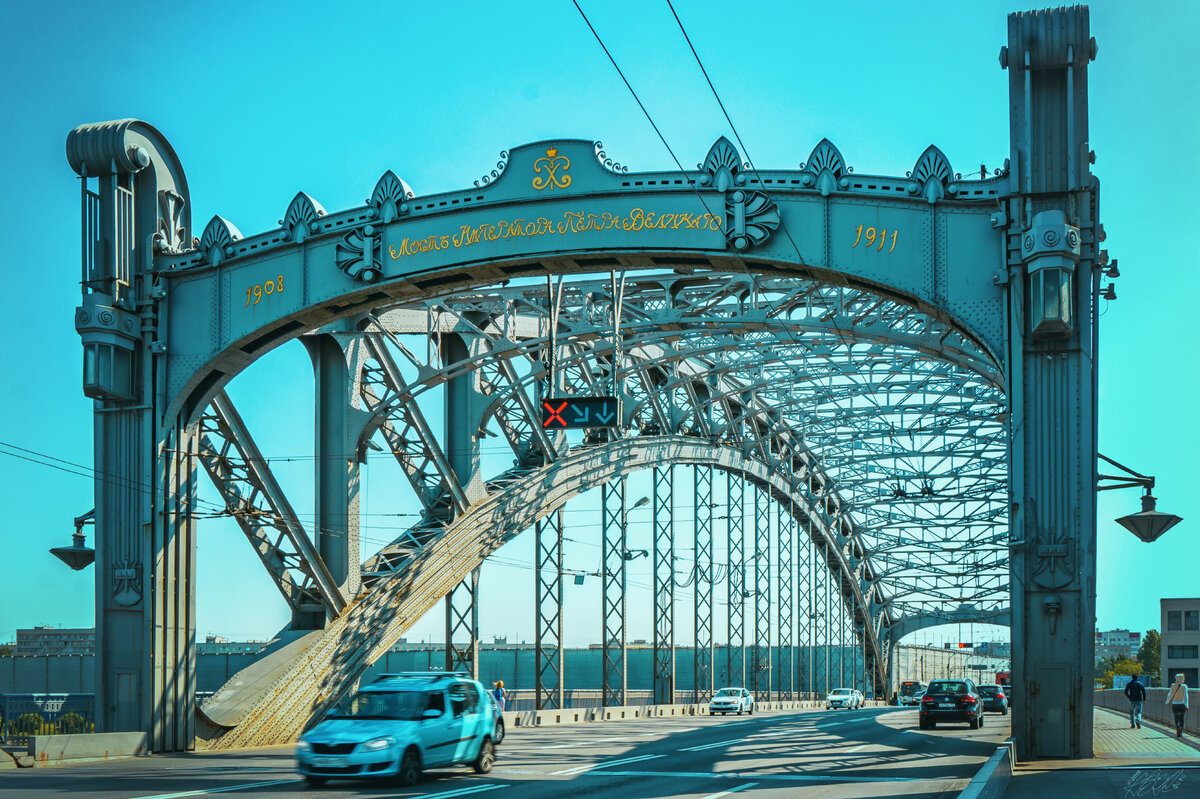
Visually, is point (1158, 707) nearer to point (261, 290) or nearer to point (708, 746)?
point (708, 746)

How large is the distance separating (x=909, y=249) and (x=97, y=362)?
15.1m

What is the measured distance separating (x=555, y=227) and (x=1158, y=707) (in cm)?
2751

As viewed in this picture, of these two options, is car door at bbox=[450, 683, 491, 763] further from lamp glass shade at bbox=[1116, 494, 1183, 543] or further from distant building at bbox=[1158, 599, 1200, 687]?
distant building at bbox=[1158, 599, 1200, 687]

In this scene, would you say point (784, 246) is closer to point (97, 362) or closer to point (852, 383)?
point (97, 362)

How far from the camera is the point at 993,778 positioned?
14047 mm

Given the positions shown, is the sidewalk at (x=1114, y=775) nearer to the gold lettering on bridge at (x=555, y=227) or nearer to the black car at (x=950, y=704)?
the gold lettering on bridge at (x=555, y=227)

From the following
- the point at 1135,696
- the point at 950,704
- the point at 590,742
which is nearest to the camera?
the point at 590,742

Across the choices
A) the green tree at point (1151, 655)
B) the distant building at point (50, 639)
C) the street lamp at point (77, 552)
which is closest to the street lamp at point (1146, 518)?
the street lamp at point (77, 552)

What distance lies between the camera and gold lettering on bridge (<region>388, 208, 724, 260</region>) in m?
22.7

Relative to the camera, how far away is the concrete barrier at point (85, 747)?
20.0m

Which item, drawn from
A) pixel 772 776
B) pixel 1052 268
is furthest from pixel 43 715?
pixel 1052 268

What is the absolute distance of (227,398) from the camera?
86.4 ft

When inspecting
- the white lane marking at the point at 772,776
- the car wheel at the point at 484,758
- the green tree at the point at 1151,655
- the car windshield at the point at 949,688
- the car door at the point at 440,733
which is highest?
the car door at the point at 440,733

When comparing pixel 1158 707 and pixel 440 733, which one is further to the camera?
pixel 1158 707
